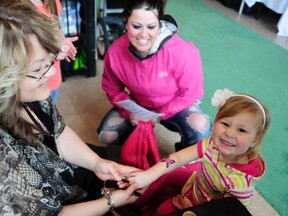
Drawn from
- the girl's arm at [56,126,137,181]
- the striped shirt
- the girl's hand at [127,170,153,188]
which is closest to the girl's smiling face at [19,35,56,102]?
the girl's arm at [56,126,137,181]

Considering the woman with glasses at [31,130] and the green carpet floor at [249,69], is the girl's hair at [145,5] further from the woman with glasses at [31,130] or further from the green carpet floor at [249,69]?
the green carpet floor at [249,69]

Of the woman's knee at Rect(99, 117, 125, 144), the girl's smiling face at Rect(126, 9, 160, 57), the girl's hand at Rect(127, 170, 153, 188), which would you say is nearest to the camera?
the girl's hand at Rect(127, 170, 153, 188)

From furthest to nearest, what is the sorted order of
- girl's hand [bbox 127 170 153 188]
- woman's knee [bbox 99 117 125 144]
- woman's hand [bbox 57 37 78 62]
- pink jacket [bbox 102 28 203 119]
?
1. woman's knee [bbox 99 117 125 144]
2. pink jacket [bbox 102 28 203 119]
3. woman's hand [bbox 57 37 78 62]
4. girl's hand [bbox 127 170 153 188]

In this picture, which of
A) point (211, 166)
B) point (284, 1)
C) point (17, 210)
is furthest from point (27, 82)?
point (284, 1)

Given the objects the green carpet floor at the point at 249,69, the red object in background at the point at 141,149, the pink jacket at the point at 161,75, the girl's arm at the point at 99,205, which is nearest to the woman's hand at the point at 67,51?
the pink jacket at the point at 161,75

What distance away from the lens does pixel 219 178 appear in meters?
1.04

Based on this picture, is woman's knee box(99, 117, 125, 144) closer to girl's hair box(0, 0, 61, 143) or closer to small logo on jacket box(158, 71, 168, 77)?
small logo on jacket box(158, 71, 168, 77)

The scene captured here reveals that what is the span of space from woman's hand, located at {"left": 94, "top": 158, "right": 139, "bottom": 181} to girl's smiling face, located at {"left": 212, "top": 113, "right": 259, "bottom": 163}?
0.37 meters

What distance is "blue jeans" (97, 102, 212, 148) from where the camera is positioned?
1529mm

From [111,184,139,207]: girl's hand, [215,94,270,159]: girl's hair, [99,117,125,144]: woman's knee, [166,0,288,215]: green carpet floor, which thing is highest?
[215,94,270,159]: girl's hair

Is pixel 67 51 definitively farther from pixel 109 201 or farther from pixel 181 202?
pixel 181 202

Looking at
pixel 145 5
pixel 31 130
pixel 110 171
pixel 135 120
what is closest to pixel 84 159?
pixel 110 171

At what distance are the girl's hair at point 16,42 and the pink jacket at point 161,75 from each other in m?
0.76

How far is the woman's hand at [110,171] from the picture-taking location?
1.10m
